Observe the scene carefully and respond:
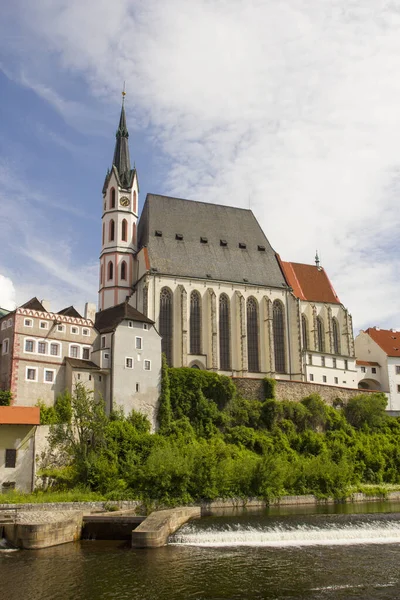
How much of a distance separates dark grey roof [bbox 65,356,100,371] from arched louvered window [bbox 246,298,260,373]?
70.9 feet

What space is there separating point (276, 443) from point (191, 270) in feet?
73.4

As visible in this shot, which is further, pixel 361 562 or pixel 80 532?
pixel 80 532

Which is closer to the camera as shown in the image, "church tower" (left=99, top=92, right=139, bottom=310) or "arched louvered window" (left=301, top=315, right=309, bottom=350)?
"church tower" (left=99, top=92, right=139, bottom=310)

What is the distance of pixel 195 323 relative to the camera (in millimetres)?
68750

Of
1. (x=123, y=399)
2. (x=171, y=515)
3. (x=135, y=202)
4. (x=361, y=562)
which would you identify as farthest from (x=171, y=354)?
(x=361, y=562)

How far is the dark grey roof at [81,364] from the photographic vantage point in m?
52.2

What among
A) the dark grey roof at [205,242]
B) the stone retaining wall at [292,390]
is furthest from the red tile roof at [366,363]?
the dark grey roof at [205,242]

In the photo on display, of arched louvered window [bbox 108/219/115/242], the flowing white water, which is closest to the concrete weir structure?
the flowing white water

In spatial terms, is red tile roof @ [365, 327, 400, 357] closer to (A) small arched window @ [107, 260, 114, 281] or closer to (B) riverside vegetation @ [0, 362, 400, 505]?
(B) riverside vegetation @ [0, 362, 400, 505]

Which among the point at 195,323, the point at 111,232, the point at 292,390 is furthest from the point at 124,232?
the point at 292,390

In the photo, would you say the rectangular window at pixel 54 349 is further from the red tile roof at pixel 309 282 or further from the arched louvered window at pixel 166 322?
the red tile roof at pixel 309 282

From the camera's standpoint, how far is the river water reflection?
21.9 meters

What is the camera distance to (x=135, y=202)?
74000 millimetres

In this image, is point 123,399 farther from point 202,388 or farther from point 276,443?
point 276,443
